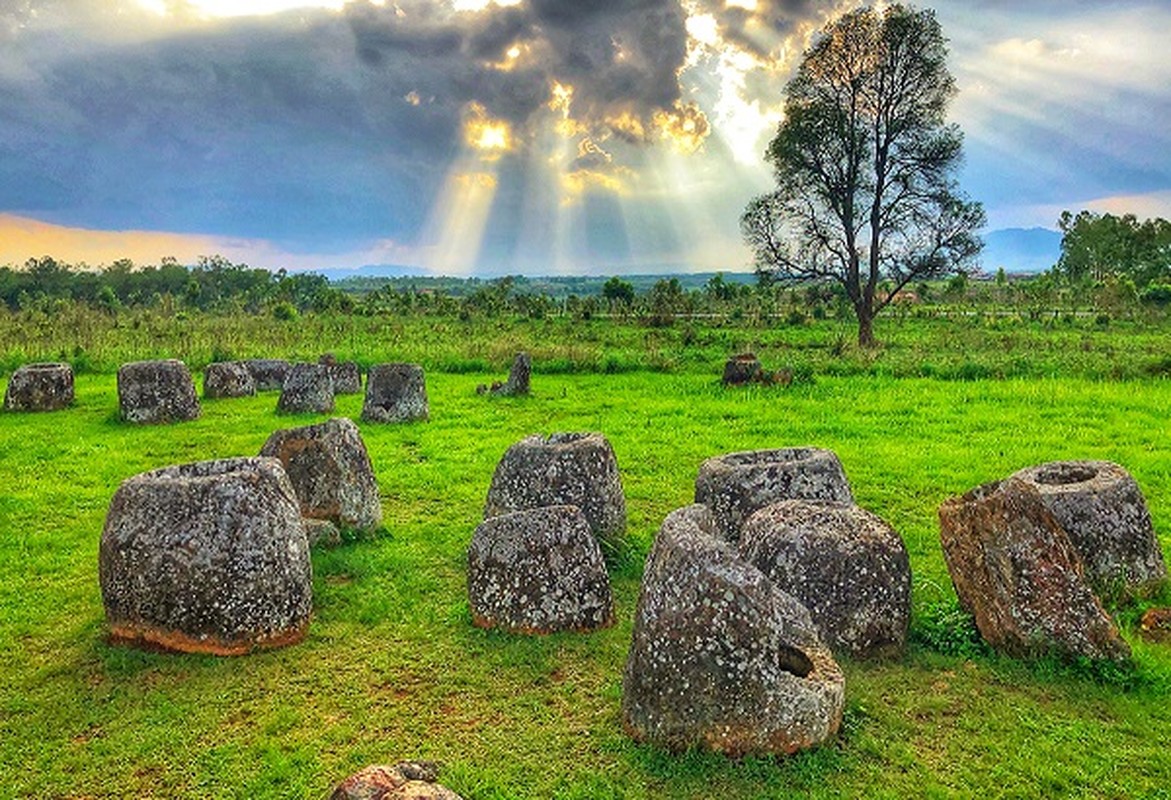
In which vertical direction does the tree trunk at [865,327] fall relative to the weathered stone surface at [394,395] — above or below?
above

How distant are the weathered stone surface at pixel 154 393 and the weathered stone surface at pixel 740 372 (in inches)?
513

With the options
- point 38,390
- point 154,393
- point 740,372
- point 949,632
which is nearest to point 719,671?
point 949,632

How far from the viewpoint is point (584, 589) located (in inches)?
285

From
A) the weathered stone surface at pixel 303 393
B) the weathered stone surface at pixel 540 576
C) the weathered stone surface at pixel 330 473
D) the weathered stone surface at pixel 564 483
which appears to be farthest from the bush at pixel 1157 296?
the weathered stone surface at pixel 540 576

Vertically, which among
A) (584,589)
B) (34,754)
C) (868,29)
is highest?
(868,29)

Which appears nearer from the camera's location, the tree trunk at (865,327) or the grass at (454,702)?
the grass at (454,702)

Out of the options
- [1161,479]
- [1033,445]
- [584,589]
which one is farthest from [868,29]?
[584,589]

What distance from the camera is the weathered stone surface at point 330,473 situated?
9.86 metres

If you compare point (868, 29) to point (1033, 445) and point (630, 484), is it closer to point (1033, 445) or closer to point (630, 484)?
point (1033, 445)

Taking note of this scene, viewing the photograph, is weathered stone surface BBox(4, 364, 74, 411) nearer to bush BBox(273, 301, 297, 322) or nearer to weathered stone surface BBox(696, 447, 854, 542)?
weathered stone surface BBox(696, 447, 854, 542)

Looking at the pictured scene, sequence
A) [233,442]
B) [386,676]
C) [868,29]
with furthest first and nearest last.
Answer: [868,29]
[233,442]
[386,676]

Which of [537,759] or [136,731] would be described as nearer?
[537,759]

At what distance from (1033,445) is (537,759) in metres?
12.2

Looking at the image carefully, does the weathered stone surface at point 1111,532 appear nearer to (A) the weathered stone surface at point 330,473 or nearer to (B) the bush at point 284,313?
(A) the weathered stone surface at point 330,473
